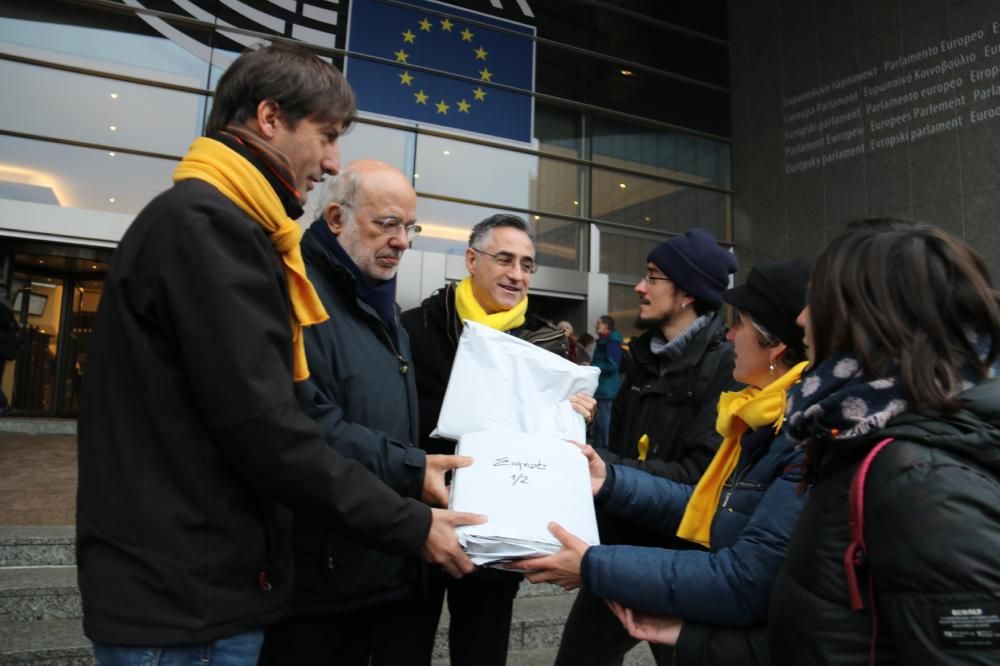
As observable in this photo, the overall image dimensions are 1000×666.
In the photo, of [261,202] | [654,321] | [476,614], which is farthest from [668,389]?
[261,202]

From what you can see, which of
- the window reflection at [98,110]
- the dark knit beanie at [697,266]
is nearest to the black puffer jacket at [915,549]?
the dark knit beanie at [697,266]

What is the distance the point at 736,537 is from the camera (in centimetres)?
183

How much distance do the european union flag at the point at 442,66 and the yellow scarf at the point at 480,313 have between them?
955 cm

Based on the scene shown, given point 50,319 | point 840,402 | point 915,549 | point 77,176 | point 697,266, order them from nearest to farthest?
1. point 915,549
2. point 840,402
3. point 697,266
4. point 77,176
5. point 50,319

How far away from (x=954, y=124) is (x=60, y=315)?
42.9 feet

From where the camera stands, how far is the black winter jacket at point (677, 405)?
257 centimetres

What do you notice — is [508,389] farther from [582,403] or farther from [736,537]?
[736,537]

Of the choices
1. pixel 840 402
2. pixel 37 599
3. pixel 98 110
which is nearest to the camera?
pixel 840 402

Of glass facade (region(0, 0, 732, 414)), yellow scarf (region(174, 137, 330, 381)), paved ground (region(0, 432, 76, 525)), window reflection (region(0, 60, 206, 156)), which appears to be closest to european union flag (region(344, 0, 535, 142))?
glass facade (region(0, 0, 732, 414))

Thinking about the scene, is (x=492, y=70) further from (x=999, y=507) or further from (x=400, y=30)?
(x=999, y=507)

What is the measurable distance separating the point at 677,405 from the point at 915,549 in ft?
5.41

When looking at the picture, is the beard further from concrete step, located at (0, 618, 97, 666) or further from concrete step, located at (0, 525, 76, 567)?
concrete step, located at (0, 525, 76, 567)

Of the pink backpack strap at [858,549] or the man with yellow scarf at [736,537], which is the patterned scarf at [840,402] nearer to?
the pink backpack strap at [858,549]

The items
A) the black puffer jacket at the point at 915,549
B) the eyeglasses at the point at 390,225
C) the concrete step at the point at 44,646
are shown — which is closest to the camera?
the black puffer jacket at the point at 915,549
